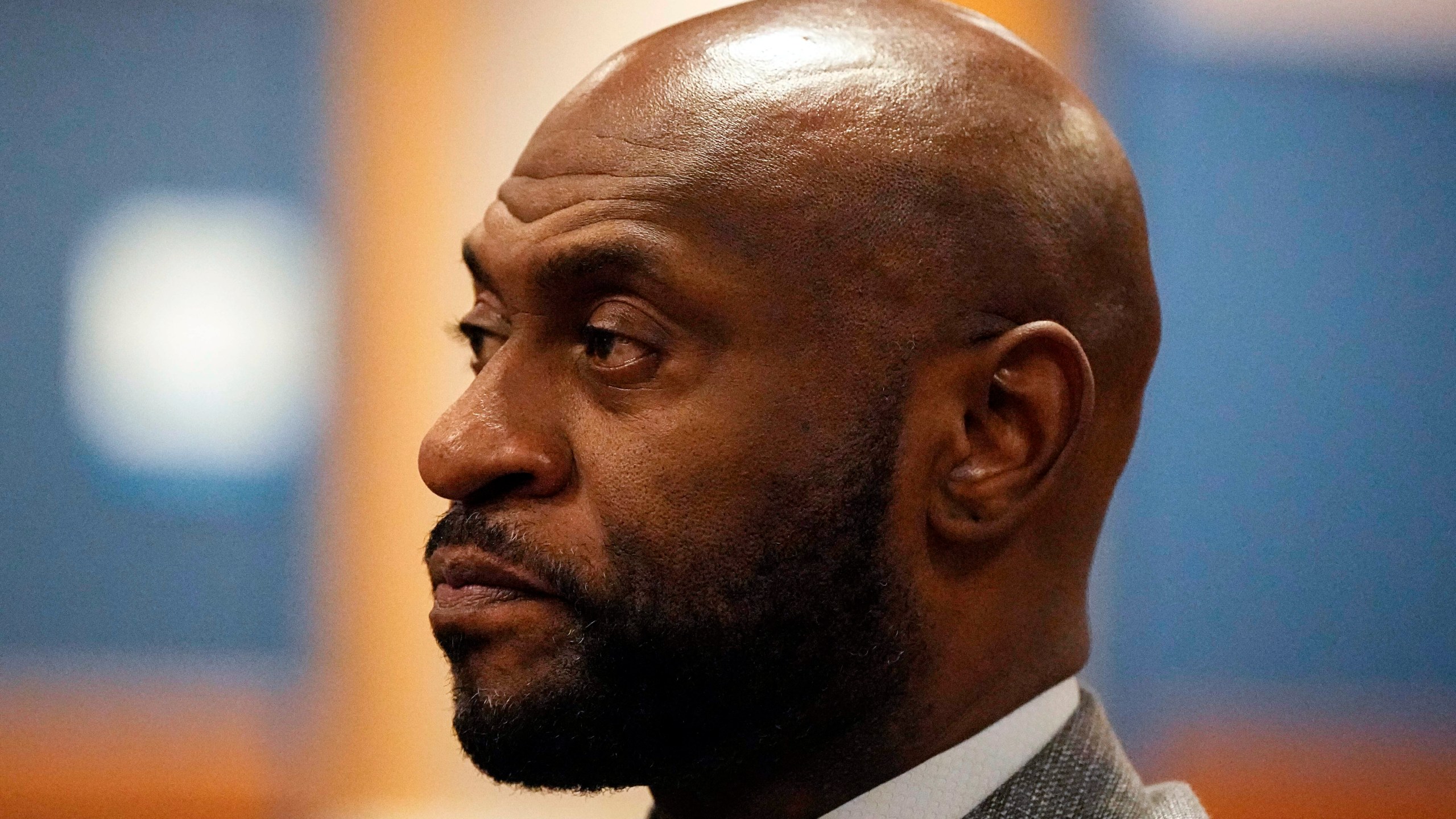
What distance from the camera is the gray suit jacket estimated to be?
1.33 meters

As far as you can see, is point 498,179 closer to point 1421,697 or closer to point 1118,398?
point 1118,398

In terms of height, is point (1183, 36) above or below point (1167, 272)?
above

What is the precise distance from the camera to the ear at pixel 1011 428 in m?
1.33

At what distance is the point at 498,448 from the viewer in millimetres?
1293

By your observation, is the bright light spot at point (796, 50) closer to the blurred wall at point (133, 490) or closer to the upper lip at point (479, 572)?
the upper lip at point (479, 572)

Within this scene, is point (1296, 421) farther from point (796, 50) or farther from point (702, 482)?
point (702, 482)

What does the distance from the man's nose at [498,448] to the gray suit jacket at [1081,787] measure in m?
0.50

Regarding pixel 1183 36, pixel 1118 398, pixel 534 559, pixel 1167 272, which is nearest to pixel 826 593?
pixel 534 559

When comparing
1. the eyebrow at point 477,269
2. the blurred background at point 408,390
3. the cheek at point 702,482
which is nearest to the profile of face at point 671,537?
the cheek at point 702,482

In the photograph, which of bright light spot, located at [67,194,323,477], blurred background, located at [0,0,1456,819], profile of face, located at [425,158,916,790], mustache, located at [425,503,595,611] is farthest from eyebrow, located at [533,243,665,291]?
bright light spot, located at [67,194,323,477]

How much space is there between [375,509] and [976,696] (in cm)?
209

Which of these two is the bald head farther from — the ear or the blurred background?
the blurred background

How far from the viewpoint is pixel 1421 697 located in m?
3.07

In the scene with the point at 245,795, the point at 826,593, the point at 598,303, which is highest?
the point at 598,303
